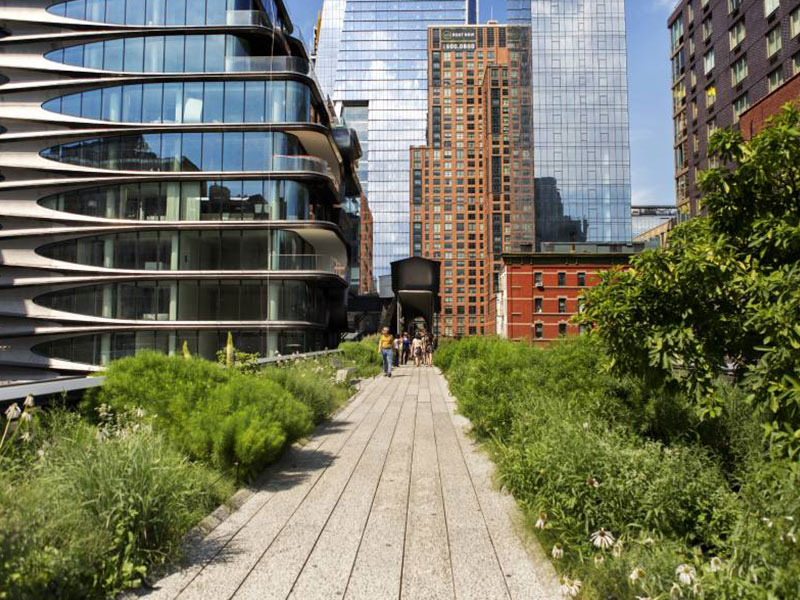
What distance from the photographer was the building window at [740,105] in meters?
38.7

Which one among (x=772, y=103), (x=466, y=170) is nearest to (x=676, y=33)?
(x=772, y=103)

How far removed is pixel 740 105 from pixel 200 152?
1492 inches

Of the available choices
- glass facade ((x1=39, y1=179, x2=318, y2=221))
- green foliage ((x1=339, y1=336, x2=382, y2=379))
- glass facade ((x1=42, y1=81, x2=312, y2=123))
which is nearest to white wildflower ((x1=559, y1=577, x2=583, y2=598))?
green foliage ((x1=339, y1=336, x2=382, y2=379))

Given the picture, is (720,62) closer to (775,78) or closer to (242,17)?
(775,78)

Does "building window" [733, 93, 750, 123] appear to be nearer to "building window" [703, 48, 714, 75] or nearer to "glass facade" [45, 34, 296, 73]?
"building window" [703, 48, 714, 75]

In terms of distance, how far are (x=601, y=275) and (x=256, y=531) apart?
13.1ft

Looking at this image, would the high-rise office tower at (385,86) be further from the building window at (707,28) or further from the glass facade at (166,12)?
the glass facade at (166,12)

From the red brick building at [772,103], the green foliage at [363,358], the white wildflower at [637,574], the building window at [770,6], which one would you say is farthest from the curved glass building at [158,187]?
the white wildflower at [637,574]

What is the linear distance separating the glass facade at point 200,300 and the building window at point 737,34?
35500 mm

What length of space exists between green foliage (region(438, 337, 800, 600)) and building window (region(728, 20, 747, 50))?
43670mm

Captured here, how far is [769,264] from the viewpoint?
464 cm

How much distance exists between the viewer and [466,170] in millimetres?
150125

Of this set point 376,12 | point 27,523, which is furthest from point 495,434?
point 376,12

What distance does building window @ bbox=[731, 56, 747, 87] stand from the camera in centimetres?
3900
